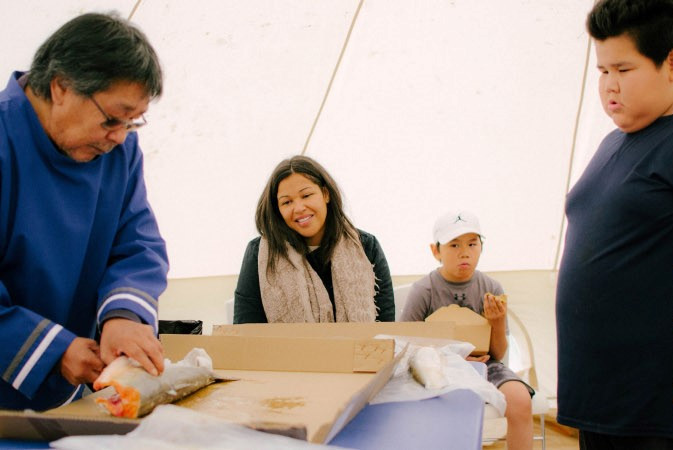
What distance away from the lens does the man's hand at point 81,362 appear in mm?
854

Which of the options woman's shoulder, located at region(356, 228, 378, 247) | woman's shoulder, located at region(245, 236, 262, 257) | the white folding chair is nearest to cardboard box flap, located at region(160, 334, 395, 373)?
woman's shoulder, located at region(245, 236, 262, 257)

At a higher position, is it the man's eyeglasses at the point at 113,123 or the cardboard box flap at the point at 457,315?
the man's eyeglasses at the point at 113,123

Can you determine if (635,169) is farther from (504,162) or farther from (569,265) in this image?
(504,162)

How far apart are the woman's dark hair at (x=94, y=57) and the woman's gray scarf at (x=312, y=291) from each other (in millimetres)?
1155

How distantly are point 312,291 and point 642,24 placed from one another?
122 cm

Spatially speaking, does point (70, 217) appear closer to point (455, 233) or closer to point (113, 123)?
point (113, 123)

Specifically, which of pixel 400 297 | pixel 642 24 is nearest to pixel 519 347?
pixel 400 297

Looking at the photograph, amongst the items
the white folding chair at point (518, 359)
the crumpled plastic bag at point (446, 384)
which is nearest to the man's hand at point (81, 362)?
the crumpled plastic bag at point (446, 384)

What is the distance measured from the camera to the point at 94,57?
0.92m

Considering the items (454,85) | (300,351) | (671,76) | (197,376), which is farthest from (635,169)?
(454,85)

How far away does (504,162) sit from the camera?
3398 mm

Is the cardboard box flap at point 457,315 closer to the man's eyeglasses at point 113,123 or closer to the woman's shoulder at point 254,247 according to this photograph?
the woman's shoulder at point 254,247

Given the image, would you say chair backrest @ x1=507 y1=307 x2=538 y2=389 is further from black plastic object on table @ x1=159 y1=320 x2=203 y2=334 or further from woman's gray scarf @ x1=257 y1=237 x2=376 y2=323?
black plastic object on table @ x1=159 y1=320 x2=203 y2=334

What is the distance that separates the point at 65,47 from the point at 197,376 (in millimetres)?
523
